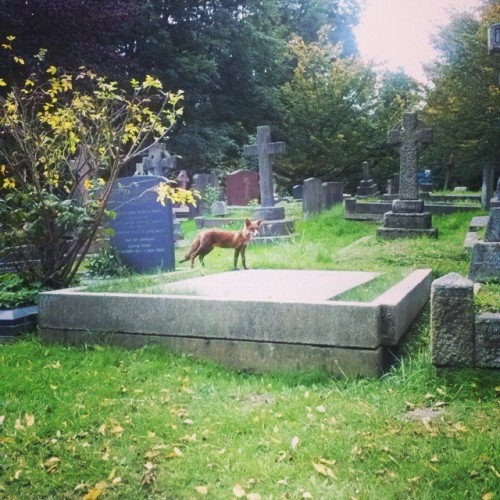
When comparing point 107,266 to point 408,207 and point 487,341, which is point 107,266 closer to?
point 487,341

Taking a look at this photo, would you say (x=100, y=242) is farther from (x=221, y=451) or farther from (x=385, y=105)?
(x=385, y=105)

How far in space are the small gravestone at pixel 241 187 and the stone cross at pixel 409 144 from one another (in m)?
9.02

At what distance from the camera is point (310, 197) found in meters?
17.0

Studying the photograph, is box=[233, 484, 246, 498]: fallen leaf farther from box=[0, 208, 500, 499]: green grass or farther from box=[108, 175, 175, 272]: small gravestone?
box=[108, 175, 175, 272]: small gravestone

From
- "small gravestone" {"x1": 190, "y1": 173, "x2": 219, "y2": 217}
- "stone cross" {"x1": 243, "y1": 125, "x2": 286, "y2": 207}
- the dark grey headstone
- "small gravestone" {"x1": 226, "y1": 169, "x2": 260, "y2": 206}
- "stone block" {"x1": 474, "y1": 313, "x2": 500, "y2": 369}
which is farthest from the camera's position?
"small gravestone" {"x1": 226, "y1": 169, "x2": 260, "y2": 206}

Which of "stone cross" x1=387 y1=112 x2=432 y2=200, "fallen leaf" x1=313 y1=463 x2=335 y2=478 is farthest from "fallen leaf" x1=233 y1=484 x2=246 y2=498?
"stone cross" x1=387 y1=112 x2=432 y2=200

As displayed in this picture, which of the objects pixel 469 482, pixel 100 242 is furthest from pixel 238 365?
pixel 100 242

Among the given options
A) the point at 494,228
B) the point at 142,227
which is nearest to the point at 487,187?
the point at 494,228

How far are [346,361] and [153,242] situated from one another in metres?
3.77

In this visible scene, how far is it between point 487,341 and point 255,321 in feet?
5.82

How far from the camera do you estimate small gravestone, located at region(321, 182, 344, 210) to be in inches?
722

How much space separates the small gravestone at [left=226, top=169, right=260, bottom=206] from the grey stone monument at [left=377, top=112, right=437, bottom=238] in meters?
9.02

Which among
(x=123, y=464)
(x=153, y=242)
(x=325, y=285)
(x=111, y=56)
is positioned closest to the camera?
(x=123, y=464)

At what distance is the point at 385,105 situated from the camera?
98.3 ft
